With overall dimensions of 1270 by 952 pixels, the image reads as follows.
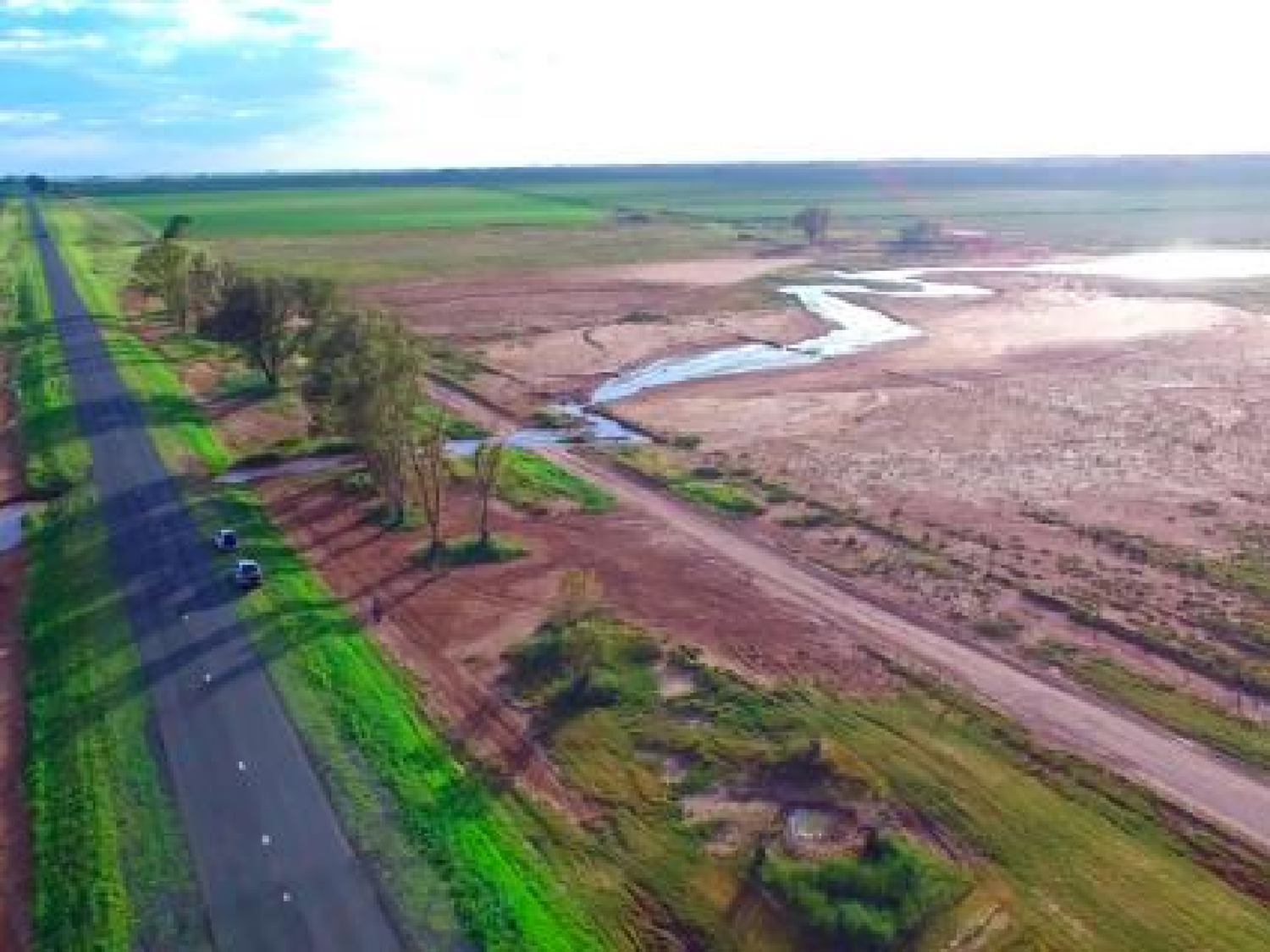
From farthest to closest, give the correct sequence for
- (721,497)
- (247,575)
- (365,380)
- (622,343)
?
1. (622,343)
2. (721,497)
3. (365,380)
4. (247,575)

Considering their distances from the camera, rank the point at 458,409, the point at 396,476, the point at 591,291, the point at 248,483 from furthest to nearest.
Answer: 1. the point at 591,291
2. the point at 458,409
3. the point at 248,483
4. the point at 396,476

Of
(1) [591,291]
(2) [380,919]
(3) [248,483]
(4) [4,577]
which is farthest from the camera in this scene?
(1) [591,291]

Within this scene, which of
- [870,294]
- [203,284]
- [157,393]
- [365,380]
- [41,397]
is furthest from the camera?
[870,294]

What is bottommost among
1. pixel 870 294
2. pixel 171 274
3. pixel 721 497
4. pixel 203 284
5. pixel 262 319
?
pixel 870 294

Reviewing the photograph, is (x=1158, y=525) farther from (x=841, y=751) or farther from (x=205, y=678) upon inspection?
(x=205, y=678)

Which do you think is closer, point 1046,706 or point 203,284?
point 1046,706

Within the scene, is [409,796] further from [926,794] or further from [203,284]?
[203,284]

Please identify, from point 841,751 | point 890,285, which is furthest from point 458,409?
point 890,285

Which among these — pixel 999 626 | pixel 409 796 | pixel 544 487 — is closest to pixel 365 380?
pixel 544 487
